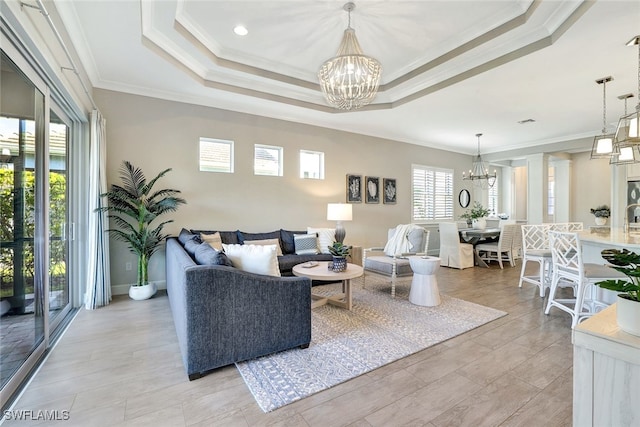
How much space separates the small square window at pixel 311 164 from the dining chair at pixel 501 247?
3817 millimetres

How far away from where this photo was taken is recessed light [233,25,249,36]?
3060 millimetres

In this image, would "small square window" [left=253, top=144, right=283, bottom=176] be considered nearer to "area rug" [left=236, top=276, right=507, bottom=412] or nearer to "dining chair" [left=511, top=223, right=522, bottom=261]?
"area rug" [left=236, top=276, right=507, bottom=412]

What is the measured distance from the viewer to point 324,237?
5.05 m

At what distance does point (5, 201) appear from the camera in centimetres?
199

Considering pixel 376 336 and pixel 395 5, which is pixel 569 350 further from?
pixel 395 5

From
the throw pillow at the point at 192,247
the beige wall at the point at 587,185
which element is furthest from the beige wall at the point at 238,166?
the beige wall at the point at 587,185

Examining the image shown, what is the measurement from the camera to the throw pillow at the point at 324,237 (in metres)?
4.96

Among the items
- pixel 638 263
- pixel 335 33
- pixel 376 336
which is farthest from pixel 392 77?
pixel 638 263

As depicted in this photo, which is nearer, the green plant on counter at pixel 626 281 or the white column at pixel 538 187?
the green plant on counter at pixel 626 281

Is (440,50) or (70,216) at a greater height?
(440,50)

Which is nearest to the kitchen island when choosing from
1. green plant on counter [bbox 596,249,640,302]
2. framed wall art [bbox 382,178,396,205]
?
green plant on counter [bbox 596,249,640,302]

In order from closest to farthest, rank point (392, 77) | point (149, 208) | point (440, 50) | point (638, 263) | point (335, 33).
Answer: point (638, 263)
point (335, 33)
point (440, 50)
point (149, 208)
point (392, 77)

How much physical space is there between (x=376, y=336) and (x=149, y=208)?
132 inches

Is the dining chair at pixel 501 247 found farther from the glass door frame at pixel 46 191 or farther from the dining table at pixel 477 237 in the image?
the glass door frame at pixel 46 191
